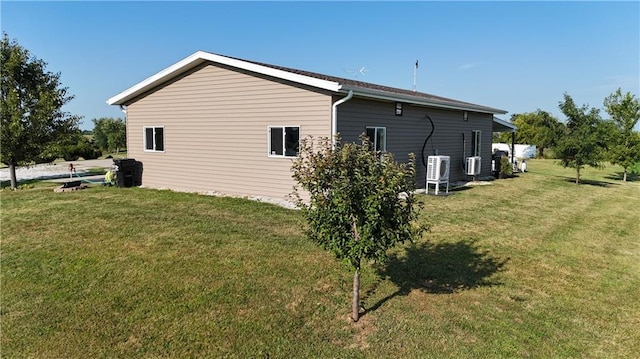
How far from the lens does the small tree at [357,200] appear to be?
12.1ft

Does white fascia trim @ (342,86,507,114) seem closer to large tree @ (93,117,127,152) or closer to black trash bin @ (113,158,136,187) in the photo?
black trash bin @ (113,158,136,187)

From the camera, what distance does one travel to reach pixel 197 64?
11516mm

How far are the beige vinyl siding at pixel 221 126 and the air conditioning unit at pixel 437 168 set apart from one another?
4406mm

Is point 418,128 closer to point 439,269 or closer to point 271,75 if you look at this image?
point 271,75

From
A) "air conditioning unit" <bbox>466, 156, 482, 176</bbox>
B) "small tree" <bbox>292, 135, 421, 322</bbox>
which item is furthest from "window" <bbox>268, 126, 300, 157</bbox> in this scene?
"air conditioning unit" <bbox>466, 156, 482, 176</bbox>

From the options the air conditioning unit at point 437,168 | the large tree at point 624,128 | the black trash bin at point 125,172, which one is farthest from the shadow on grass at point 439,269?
the large tree at point 624,128

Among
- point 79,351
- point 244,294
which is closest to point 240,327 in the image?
point 244,294

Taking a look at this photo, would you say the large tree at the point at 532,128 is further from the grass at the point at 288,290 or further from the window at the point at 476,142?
the grass at the point at 288,290

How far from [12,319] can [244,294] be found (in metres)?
2.49

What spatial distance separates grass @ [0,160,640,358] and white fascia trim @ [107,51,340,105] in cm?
324

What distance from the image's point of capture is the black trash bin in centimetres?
1287

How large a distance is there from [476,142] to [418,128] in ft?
18.5

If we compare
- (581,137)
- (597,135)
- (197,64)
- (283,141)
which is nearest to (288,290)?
(283,141)

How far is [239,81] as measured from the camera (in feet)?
35.6
